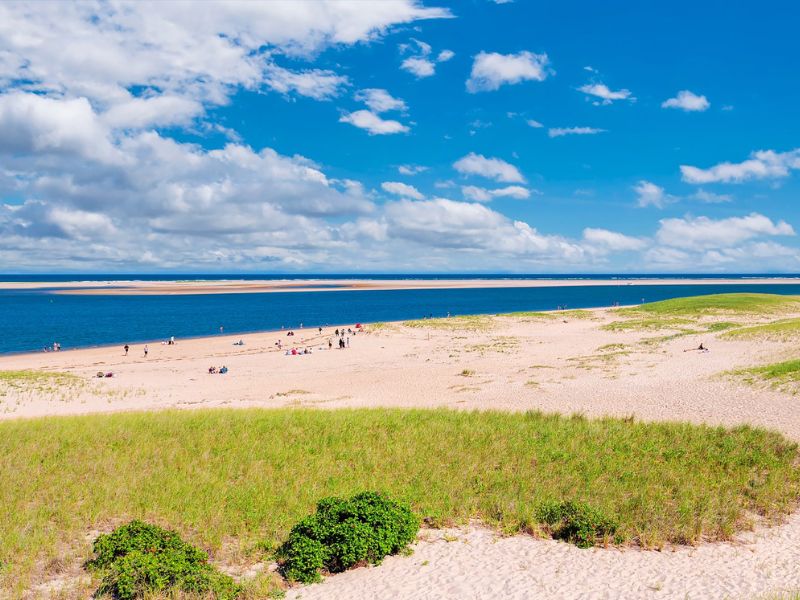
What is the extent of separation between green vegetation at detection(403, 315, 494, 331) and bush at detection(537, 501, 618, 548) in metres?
66.3

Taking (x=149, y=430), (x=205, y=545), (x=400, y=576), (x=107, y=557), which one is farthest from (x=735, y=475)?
(x=149, y=430)

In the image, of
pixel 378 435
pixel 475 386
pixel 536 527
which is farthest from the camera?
pixel 475 386

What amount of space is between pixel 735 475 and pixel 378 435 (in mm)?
11573

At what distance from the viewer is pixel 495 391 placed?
3456cm

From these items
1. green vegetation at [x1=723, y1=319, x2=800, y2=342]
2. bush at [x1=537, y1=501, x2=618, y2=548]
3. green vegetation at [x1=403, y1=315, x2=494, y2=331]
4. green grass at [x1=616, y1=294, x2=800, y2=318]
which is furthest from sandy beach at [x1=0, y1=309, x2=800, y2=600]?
green grass at [x1=616, y1=294, x2=800, y2=318]

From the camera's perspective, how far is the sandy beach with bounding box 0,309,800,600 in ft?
34.4

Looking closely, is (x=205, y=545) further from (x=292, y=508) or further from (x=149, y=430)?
(x=149, y=430)

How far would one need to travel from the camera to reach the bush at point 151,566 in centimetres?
973

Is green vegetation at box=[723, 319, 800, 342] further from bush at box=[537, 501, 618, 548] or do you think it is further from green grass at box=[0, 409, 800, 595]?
bush at box=[537, 501, 618, 548]

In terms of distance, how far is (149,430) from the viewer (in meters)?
20.5

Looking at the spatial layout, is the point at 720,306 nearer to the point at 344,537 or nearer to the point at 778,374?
the point at 778,374

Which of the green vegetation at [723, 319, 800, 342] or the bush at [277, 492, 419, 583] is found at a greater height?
the green vegetation at [723, 319, 800, 342]

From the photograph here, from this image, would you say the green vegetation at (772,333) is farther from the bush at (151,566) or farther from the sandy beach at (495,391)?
the bush at (151,566)

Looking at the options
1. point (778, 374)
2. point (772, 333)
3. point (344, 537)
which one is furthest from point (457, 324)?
point (344, 537)
